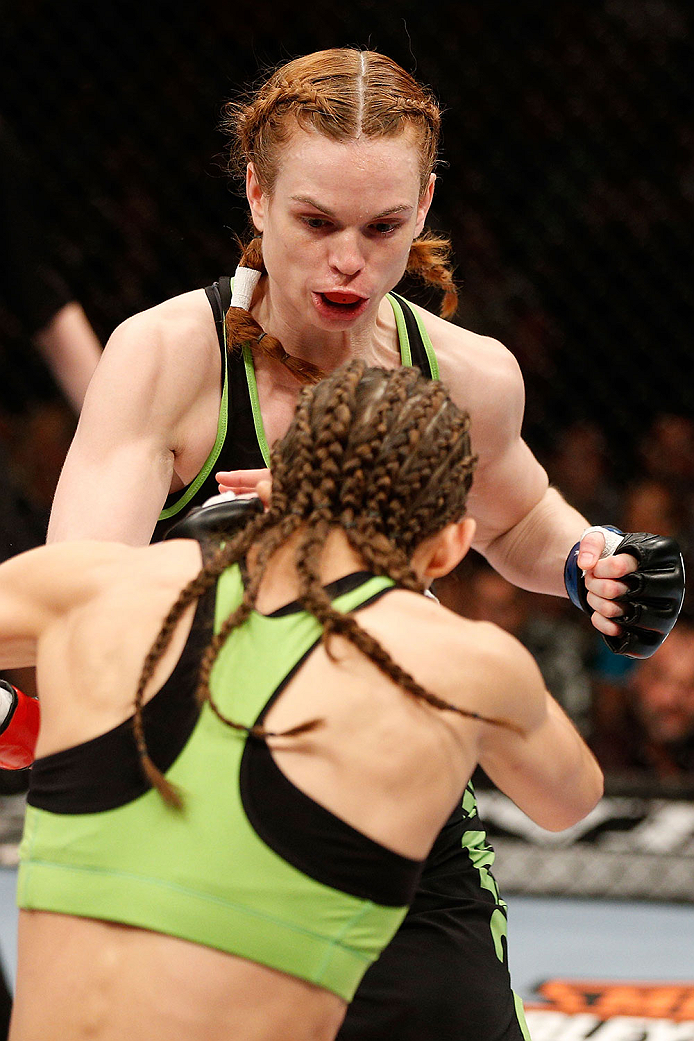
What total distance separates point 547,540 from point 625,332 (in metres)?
1.90

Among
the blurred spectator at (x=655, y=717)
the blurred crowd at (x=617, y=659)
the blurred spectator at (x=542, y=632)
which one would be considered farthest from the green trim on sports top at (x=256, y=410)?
the blurred spectator at (x=655, y=717)

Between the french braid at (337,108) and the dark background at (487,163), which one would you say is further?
the dark background at (487,163)

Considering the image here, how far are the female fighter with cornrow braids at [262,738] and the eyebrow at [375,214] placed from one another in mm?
353

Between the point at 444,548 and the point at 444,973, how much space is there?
0.45m

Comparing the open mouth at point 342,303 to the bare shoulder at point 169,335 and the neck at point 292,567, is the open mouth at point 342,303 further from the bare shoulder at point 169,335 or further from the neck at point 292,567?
the neck at point 292,567

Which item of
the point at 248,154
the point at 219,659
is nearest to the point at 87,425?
the point at 248,154

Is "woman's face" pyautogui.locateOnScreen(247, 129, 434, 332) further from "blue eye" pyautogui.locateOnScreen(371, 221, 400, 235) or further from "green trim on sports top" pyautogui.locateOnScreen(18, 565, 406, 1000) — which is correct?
"green trim on sports top" pyautogui.locateOnScreen(18, 565, 406, 1000)

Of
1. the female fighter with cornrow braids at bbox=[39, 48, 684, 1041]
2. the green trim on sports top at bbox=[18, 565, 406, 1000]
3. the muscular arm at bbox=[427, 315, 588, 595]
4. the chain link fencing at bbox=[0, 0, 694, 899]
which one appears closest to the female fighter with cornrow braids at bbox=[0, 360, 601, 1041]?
the green trim on sports top at bbox=[18, 565, 406, 1000]

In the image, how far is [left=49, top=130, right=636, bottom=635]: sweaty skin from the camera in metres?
→ 1.23

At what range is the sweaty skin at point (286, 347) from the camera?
1232mm

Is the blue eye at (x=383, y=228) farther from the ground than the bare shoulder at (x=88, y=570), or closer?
farther from the ground

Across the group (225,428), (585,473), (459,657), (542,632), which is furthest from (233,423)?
(585,473)

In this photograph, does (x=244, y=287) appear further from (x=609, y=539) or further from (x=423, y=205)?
(x=609, y=539)

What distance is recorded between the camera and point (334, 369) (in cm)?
131
